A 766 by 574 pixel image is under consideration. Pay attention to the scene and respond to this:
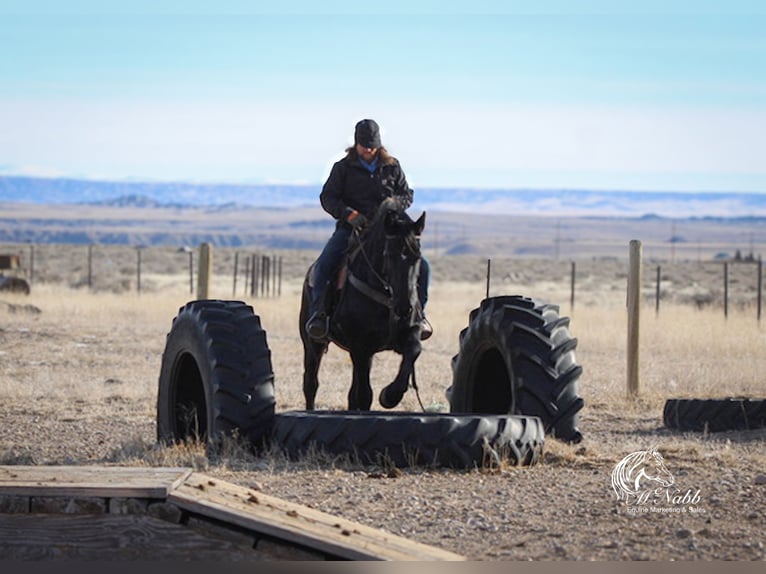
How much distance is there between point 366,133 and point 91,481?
5.14 m

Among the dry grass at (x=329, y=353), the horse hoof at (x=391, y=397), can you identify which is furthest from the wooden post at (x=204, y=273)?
the horse hoof at (x=391, y=397)

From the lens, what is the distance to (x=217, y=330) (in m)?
11.2

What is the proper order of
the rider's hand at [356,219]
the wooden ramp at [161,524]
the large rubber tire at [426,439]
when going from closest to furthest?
the wooden ramp at [161,524] → the large rubber tire at [426,439] → the rider's hand at [356,219]

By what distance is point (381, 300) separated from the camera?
39.3ft

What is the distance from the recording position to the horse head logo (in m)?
9.23

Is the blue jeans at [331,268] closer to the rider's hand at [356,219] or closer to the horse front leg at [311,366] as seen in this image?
the rider's hand at [356,219]

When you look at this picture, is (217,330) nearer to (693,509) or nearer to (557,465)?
(557,465)

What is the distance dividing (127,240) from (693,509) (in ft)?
563

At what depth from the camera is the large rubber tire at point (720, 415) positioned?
13.7m

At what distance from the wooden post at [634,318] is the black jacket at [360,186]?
197 inches

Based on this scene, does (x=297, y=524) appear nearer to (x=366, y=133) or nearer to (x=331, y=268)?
(x=331, y=268)

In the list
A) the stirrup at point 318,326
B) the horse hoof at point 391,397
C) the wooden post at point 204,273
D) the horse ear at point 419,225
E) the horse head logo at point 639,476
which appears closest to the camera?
the horse head logo at point 639,476

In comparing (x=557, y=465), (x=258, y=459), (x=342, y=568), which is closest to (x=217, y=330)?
(x=258, y=459)

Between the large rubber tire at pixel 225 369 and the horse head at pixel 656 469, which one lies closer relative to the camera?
the horse head at pixel 656 469
